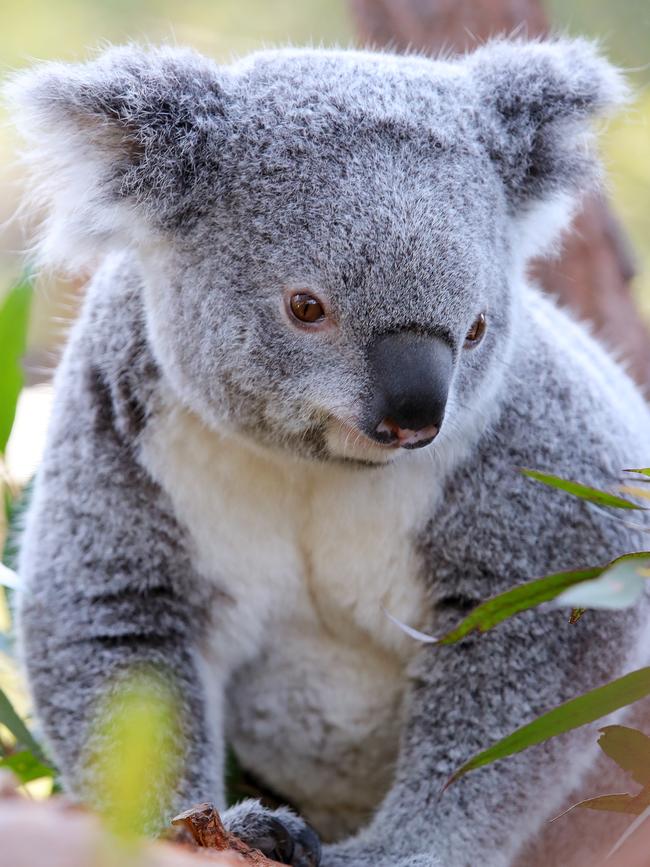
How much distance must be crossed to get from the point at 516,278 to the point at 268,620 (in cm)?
100

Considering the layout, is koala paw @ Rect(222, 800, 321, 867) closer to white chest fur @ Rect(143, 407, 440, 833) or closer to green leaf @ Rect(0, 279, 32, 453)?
white chest fur @ Rect(143, 407, 440, 833)

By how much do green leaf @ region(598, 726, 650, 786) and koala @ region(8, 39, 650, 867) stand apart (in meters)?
Answer: 0.50

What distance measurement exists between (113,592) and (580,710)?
1.17 m

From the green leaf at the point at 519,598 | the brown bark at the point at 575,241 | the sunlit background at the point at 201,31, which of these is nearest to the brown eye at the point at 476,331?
the green leaf at the point at 519,598

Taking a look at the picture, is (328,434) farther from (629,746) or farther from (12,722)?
(12,722)

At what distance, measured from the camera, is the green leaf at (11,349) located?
344 centimetres

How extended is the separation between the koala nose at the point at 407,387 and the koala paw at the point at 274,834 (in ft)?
2.79

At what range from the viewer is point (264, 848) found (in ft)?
8.15

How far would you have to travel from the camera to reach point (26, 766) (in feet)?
10.8

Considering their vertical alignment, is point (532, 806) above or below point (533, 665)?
below

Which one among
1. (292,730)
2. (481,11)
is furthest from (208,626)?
(481,11)

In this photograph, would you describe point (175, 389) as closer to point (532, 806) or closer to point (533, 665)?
point (533, 665)

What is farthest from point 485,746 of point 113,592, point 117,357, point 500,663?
point 117,357

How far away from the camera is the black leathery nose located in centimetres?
218
